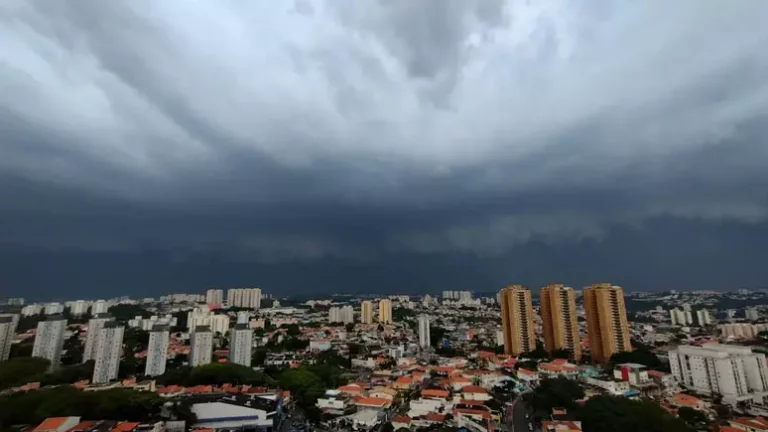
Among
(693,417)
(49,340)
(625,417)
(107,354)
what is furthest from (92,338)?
(693,417)

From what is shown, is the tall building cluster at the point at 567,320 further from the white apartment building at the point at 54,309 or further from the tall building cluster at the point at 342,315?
the white apartment building at the point at 54,309

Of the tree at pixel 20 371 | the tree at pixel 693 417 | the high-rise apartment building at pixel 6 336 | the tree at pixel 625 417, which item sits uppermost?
the high-rise apartment building at pixel 6 336

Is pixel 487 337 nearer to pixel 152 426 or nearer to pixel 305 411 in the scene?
pixel 305 411

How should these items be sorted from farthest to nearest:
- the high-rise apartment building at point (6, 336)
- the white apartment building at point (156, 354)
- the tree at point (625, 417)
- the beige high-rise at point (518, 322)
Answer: the beige high-rise at point (518, 322) < the white apartment building at point (156, 354) < the high-rise apartment building at point (6, 336) < the tree at point (625, 417)

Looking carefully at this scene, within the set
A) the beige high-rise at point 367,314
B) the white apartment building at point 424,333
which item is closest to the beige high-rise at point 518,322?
the white apartment building at point 424,333

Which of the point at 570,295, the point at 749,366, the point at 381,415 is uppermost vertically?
the point at 570,295

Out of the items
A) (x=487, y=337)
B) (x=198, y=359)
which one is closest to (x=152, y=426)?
(x=198, y=359)
